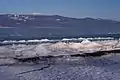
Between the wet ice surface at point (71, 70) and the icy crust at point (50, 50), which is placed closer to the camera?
the wet ice surface at point (71, 70)

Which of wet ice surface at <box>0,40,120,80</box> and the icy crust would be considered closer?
wet ice surface at <box>0,40,120,80</box>

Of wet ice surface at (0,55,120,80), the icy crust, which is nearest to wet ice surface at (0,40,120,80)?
wet ice surface at (0,55,120,80)

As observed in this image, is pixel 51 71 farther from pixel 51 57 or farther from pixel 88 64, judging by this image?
pixel 51 57

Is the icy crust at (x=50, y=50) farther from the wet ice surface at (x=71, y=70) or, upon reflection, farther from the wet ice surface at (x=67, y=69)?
the wet ice surface at (x=71, y=70)

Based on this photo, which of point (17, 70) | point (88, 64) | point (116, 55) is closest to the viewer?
point (17, 70)

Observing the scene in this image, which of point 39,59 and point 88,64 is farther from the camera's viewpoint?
point 39,59

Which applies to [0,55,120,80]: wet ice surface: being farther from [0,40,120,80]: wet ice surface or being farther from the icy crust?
the icy crust

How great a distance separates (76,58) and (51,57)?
1459 mm

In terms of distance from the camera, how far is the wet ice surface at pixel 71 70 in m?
10.7

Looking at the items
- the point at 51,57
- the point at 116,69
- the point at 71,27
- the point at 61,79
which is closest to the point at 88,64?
the point at 116,69

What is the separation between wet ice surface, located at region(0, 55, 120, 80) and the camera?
10.7m

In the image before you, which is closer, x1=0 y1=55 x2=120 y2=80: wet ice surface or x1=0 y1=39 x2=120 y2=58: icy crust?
x1=0 y1=55 x2=120 y2=80: wet ice surface

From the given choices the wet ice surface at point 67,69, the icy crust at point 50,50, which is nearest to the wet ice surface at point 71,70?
the wet ice surface at point 67,69

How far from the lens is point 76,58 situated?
1612 centimetres
